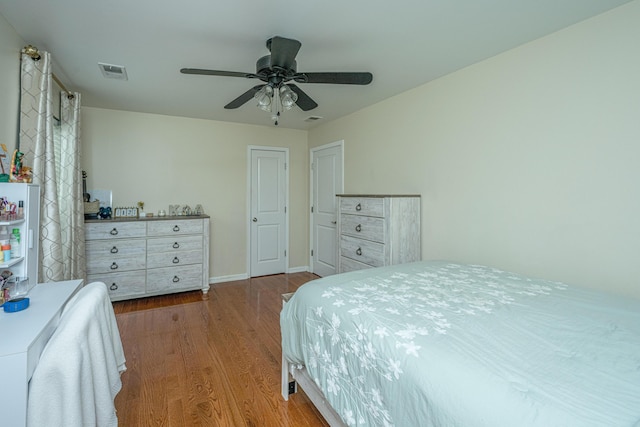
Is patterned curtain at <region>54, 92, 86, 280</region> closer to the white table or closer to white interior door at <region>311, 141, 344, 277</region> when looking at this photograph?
the white table

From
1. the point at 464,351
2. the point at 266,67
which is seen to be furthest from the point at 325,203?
the point at 464,351

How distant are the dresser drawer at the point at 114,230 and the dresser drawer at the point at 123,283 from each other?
435 millimetres

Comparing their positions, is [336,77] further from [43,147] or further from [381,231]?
[43,147]

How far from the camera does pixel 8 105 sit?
76.9 inches

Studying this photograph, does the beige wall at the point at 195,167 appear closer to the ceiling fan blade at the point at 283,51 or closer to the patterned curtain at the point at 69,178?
the patterned curtain at the point at 69,178

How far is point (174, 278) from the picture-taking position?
3732mm

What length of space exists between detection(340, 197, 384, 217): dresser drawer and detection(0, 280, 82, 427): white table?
2302 millimetres

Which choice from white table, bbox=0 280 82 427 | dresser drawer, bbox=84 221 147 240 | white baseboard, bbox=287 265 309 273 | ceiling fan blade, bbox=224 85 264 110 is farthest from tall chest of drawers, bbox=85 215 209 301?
white table, bbox=0 280 82 427

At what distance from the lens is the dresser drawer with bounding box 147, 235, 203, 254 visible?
3617mm

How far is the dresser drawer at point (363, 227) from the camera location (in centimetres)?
278

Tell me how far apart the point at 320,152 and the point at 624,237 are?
3.63 meters

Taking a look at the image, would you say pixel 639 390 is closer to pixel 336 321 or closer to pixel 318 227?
pixel 336 321

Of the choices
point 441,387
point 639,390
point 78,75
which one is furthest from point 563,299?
point 78,75

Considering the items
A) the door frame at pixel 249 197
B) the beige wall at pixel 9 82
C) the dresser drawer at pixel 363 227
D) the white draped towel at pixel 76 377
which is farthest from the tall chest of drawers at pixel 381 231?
the beige wall at pixel 9 82
